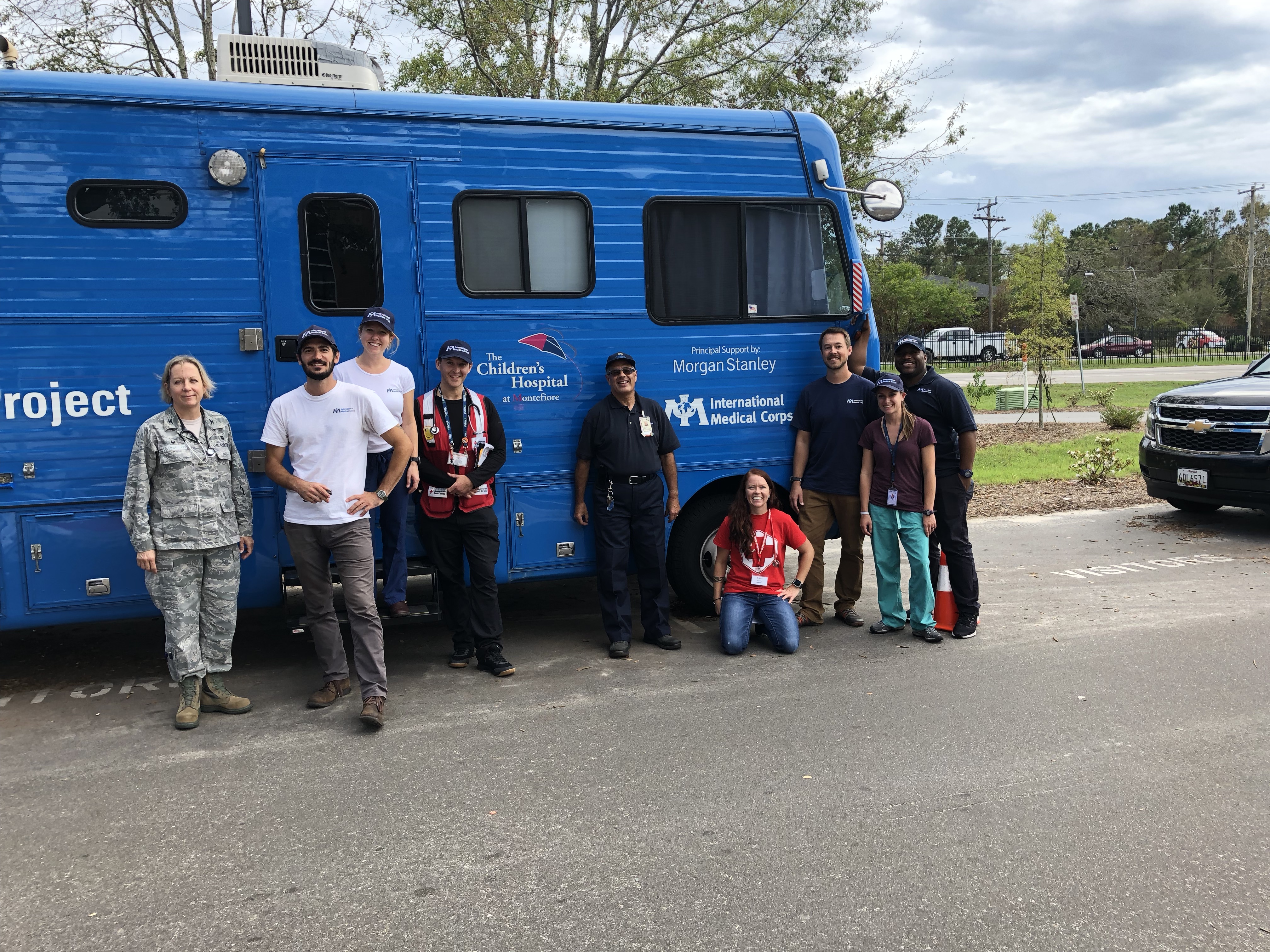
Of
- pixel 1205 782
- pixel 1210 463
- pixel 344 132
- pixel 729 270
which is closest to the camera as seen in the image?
pixel 1205 782

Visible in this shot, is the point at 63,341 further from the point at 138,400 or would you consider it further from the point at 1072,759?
the point at 1072,759

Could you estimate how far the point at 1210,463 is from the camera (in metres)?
9.05

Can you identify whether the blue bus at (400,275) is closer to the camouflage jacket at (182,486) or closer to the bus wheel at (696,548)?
the bus wheel at (696,548)

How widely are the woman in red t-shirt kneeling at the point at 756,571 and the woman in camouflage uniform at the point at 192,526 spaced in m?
2.83

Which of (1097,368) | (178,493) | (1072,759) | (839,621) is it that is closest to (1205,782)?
(1072,759)

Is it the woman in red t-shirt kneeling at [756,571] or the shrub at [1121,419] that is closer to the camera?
the woman in red t-shirt kneeling at [756,571]

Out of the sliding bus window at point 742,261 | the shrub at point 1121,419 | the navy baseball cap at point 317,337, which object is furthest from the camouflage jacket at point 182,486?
the shrub at point 1121,419

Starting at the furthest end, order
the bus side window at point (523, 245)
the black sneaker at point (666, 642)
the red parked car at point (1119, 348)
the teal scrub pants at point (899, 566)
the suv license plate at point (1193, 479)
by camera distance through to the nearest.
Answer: the red parked car at point (1119, 348) < the suv license plate at point (1193, 479) < the teal scrub pants at point (899, 566) < the black sneaker at point (666, 642) < the bus side window at point (523, 245)

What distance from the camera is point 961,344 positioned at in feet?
161

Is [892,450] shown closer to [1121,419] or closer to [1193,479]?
[1193,479]

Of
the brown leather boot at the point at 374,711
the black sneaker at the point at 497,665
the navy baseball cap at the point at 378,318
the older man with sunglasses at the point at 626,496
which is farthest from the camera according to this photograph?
the older man with sunglasses at the point at 626,496

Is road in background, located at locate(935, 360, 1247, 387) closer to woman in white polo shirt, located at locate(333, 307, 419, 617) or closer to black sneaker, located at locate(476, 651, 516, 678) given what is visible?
black sneaker, located at locate(476, 651, 516, 678)

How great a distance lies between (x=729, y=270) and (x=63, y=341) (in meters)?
3.88

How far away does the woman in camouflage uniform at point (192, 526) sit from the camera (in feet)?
15.3
